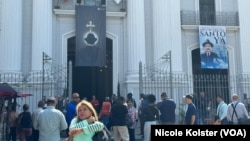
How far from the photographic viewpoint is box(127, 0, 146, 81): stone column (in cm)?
1825

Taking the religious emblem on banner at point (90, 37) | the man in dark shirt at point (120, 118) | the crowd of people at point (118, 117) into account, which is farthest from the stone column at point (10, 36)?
the man in dark shirt at point (120, 118)

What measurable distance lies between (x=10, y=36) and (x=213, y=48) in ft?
33.1

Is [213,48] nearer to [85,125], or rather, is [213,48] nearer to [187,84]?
[187,84]

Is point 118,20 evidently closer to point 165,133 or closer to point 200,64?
point 200,64

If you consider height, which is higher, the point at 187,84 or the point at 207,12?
the point at 207,12

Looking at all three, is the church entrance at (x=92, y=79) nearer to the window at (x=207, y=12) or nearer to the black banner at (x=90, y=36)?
the black banner at (x=90, y=36)

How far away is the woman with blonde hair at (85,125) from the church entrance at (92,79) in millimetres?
15756

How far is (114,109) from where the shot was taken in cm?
992

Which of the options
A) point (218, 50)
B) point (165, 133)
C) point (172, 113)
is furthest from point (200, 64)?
point (165, 133)

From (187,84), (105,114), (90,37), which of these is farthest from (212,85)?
(105,114)

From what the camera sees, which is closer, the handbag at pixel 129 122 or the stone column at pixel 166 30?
the handbag at pixel 129 122

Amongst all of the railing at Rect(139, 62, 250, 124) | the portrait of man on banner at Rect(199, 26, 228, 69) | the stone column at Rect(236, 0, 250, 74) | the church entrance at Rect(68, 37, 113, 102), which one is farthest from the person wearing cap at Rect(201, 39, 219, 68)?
the church entrance at Rect(68, 37, 113, 102)

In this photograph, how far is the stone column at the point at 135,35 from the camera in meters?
18.2

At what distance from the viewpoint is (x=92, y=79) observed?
22469mm
